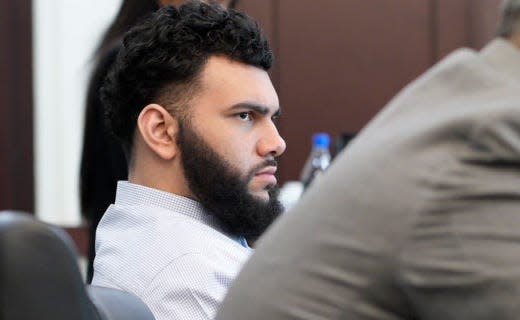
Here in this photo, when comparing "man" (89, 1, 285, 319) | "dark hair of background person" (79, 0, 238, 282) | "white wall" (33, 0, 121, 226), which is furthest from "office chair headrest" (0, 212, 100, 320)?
A: "white wall" (33, 0, 121, 226)

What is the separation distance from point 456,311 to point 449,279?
0.12ft

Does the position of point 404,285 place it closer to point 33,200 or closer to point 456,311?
point 456,311

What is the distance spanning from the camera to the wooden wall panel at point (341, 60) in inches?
178

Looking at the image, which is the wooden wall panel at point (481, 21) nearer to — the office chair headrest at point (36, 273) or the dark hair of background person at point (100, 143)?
the dark hair of background person at point (100, 143)

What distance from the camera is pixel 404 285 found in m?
0.99

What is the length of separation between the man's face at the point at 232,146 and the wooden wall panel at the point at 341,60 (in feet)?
8.55

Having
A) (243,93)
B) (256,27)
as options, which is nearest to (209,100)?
(243,93)

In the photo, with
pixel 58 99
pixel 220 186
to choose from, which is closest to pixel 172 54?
pixel 220 186

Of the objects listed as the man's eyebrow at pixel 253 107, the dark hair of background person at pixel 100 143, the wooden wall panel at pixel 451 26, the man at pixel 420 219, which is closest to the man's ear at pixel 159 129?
the man's eyebrow at pixel 253 107

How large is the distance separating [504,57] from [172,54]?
2.86 ft

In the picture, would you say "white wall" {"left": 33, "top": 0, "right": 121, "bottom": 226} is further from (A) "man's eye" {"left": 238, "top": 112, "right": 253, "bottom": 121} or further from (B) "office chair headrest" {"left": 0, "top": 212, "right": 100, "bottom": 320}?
(B) "office chair headrest" {"left": 0, "top": 212, "right": 100, "bottom": 320}

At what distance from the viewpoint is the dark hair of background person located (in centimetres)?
235

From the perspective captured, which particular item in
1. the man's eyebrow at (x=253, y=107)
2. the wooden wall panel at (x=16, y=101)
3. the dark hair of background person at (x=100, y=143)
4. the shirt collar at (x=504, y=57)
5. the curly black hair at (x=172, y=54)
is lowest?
the wooden wall panel at (x=16, y=101)

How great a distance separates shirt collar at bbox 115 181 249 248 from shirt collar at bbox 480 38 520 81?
32.2 inches
